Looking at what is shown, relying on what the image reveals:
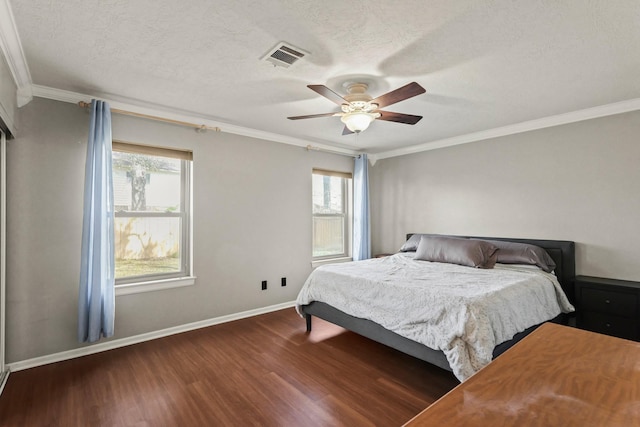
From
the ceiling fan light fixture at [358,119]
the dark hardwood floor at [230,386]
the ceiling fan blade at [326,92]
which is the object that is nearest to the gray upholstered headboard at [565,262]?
the dark hardwood floor at [230,386]

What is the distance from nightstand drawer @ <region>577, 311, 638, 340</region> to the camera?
2832mm

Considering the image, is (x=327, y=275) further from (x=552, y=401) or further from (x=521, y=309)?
(x=552, y=401)

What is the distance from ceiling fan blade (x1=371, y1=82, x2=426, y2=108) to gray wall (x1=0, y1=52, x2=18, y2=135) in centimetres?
257

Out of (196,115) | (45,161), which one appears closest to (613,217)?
(196,115)

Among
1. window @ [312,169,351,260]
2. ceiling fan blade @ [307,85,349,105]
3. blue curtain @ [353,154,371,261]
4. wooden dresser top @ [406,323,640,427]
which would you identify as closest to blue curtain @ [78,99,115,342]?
ceiling fan blade @ [307,85,349,105]

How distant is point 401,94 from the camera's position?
2.29m

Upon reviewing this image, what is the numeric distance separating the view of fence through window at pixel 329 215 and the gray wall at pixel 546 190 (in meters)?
1.00

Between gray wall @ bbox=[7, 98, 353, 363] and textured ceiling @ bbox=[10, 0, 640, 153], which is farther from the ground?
textured ceiling @ bbox=[10, 0, 640, 153]

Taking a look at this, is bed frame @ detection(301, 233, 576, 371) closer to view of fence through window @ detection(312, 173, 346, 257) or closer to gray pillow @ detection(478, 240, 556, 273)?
gray pillow @ detection(478, 240, 556, 273)

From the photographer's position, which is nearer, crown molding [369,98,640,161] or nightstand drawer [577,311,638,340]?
nightstand drawer [577,311,638,340]

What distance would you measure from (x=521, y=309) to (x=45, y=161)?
415 cm

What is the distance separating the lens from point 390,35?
196 cm

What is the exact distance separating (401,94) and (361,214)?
9.43 feet

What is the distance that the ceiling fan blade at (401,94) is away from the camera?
2160 millimetres
